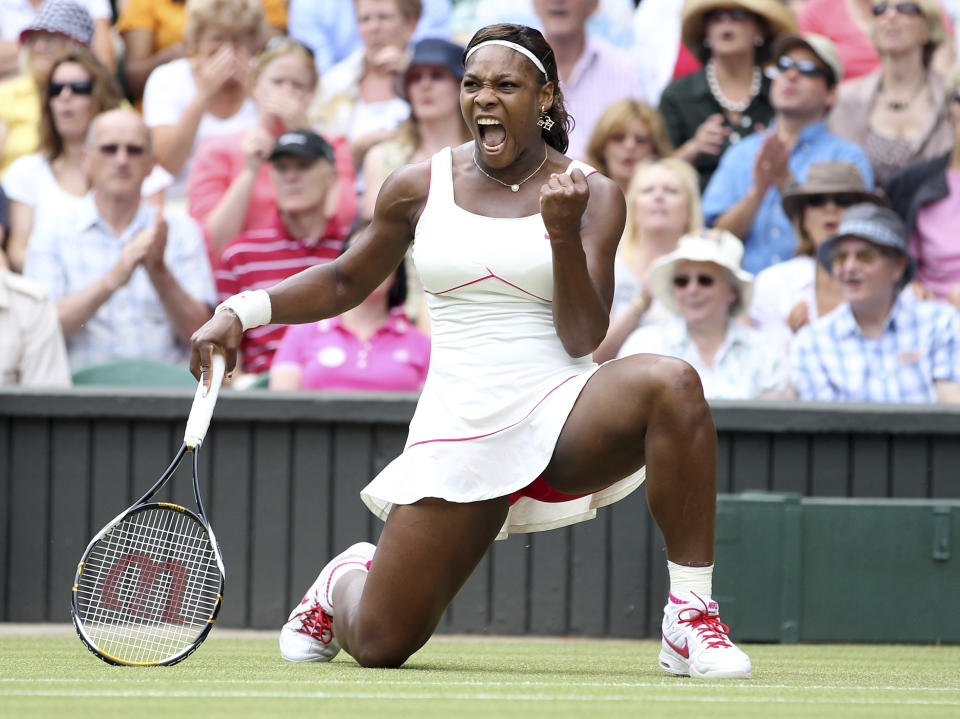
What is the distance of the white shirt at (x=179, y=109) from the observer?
8508 mm

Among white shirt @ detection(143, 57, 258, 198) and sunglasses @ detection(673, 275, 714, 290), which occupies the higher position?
white shirt @ detection(143, 57, 258, 198)

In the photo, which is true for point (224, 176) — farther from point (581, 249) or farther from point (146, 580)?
point (581, 249)

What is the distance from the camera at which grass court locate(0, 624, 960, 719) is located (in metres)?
3.16

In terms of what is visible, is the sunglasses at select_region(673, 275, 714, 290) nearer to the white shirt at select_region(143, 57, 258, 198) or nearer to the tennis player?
the tennis player

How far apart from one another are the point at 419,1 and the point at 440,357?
506 centimetres

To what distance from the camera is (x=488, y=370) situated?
412cm

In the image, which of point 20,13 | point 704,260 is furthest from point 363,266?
point 20,13

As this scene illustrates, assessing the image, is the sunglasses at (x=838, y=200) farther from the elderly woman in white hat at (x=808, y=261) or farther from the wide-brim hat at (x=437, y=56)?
the wide-brim hat at (x=437, y=56)

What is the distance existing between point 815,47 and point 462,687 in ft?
17.3

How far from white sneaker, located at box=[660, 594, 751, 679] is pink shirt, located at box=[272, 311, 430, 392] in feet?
9.41

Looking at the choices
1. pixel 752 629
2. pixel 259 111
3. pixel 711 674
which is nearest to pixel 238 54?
pixel 259 111

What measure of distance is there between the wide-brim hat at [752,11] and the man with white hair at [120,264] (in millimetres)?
2940

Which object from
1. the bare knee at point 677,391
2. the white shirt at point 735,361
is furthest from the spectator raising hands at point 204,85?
the bare knee at point 677,391

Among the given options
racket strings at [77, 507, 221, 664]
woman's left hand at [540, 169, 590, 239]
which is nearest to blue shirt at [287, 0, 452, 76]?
racket strings at [77, 507, 221, 664]
